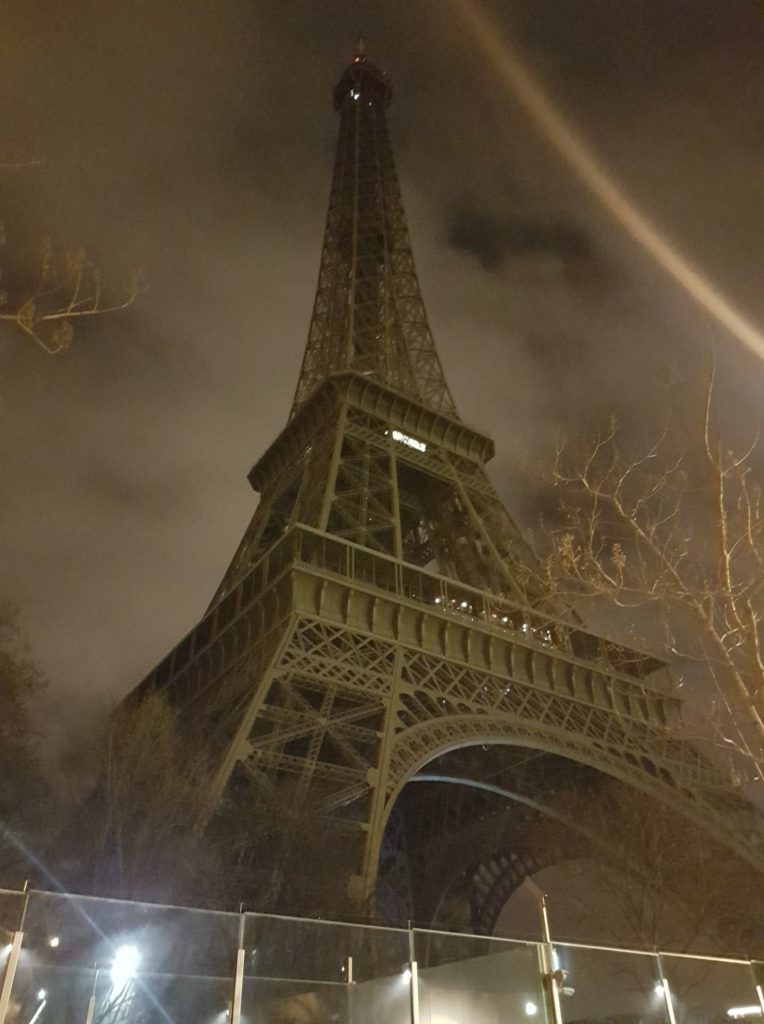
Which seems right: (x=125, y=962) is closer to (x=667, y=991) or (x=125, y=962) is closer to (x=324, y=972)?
(x=324, y=972)

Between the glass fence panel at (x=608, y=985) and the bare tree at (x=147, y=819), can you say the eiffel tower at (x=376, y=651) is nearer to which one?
the bare tree at (x=147, y=819)

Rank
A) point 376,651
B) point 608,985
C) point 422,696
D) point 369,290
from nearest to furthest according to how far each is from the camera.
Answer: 1. point 608,985
2. point 376,651
3. point 422,696
4. point 369,290

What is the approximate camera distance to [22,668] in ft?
61.9

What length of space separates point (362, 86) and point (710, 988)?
214 feet

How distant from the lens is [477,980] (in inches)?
376

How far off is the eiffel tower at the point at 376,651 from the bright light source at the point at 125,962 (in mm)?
7942

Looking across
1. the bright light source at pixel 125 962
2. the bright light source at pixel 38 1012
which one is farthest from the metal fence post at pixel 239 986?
the bright light source at pixel 38 1012

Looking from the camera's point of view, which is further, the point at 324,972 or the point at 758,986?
the point at 758,986

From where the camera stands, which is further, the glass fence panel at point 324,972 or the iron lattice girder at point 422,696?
the iron lattice girder at point 422,696

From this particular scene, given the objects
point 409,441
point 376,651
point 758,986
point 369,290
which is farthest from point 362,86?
point 758,986

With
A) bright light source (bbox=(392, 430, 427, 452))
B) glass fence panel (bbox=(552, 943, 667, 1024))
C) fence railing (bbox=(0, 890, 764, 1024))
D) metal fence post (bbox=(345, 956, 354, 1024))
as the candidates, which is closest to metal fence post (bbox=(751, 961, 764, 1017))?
fence railing (bbox=(0, 890, 764, 1024))

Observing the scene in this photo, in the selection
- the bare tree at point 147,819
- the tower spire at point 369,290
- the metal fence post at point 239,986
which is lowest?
the metal fence post at point 239,986

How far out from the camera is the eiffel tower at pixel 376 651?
824 inches

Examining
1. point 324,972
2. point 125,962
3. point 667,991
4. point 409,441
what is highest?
point 409,441
